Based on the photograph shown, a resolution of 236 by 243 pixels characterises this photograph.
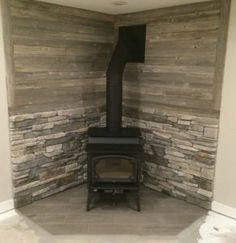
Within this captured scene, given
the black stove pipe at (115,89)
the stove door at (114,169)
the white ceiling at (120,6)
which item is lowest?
the stove door at (114,169)

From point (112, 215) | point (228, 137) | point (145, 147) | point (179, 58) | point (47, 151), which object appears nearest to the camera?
point (228, 137)

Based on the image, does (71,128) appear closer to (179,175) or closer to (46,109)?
(46,109)

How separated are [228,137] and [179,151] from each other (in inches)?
22.8

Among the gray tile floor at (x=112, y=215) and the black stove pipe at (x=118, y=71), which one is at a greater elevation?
the black stove pipe at (x=118, y=71)

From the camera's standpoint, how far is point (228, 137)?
2.79 m

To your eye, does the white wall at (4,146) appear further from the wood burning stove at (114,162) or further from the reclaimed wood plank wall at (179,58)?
the reclaimed wood plank wall at (179,58)

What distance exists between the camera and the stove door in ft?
9.70

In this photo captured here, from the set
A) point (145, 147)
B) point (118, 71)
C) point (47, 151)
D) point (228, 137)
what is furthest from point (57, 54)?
point (228, 137)

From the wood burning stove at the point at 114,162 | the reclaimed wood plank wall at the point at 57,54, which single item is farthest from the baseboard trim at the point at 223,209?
the reclaimed wood plank wall at the point at 57,54

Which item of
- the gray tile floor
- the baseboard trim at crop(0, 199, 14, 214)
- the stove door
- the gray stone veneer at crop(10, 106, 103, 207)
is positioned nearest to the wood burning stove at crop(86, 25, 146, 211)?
the stove door

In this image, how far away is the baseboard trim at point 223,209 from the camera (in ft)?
9.36

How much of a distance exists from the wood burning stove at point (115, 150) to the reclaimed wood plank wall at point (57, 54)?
0.38 meters

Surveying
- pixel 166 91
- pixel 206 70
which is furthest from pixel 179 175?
pixel 206 70

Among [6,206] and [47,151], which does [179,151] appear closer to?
[47,151]
